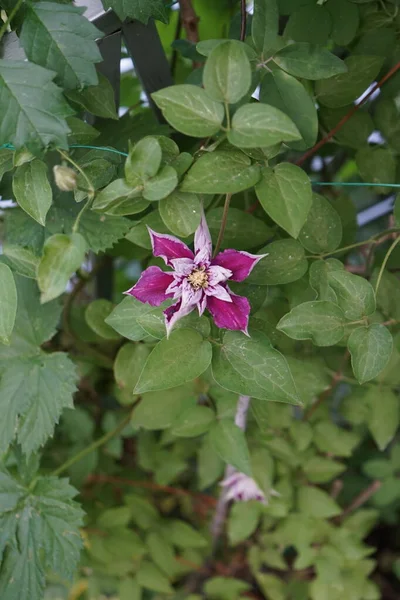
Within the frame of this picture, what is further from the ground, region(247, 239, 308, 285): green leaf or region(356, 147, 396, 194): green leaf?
region(247, 239, 308, 285): green leaf

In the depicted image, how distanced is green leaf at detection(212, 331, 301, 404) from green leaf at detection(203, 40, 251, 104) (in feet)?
0.73

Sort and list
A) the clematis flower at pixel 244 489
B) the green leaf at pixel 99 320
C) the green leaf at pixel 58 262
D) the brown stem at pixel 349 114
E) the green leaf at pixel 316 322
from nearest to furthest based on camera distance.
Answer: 1. the green leaf at pixel 58 262
2. the green leaf at pixel 316 322
3. the brown stem at pixel 349 114
4. the green leaf at pixel 99 320
5. the clematis flower at pixel 244 489

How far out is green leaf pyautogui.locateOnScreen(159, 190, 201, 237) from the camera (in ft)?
1.66

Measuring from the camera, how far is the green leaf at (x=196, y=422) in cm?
78

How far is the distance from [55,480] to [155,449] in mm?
346

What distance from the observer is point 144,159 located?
485mm

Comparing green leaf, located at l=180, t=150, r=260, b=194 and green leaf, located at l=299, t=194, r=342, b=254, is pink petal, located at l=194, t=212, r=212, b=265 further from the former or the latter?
green leaf, located at l=299, t=194, r=342, b=254

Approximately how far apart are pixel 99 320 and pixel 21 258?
0.24 meters

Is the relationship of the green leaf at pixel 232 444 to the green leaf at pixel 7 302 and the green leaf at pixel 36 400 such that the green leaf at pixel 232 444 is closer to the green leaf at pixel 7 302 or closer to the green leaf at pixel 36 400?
the green leaf at pixel 36 400

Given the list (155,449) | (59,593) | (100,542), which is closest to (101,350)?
(155,449)

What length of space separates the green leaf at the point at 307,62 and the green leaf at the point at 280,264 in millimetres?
167

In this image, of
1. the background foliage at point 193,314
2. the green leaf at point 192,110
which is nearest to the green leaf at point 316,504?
the background foliage at point 193,314

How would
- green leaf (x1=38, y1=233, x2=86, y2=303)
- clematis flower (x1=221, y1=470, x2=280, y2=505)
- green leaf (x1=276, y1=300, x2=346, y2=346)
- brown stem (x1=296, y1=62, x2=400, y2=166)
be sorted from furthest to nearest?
clematis flower (x1=221, y1=470, x2=280, y2=505) → brown stem (x1=296, y1=62, x2=400, y2=166) → green leaf (x1=276, y1=300, x2=346, y2=346) → green leaf (x1=38, y1=233, x2=86, y2=303)

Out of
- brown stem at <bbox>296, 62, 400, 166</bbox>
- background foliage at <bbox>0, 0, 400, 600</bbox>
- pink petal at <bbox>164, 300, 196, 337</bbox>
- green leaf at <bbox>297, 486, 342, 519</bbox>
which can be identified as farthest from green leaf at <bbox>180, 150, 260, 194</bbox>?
green leaf at <bbox>297, 486, 342, 519</bbox>
